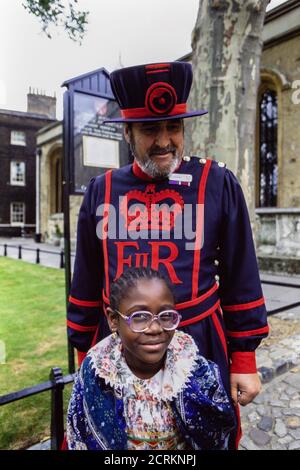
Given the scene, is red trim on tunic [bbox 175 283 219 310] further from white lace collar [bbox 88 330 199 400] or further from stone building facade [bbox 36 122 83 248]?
stone building facade [bbox 36 122 83 248]

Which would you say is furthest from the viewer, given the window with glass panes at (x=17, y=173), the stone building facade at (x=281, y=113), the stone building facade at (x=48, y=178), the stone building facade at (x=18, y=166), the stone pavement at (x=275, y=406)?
the window with glass panes at (x=17, y=173)

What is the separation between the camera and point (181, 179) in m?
1.52

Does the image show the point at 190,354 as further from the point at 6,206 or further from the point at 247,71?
the point at 6,206

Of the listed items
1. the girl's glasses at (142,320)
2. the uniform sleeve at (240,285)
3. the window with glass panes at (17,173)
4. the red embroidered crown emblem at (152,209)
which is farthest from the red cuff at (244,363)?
the window with glass panes at (17,173)

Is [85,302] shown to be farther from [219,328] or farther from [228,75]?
[228,75]

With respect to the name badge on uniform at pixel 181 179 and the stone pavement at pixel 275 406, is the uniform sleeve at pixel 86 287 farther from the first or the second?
the stone pavement at pixel 275 406

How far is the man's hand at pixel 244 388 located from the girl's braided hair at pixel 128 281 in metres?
0.57

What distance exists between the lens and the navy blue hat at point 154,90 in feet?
4.54

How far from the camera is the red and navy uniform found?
1.45 meters

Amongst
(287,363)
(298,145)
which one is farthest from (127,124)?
(298,145)

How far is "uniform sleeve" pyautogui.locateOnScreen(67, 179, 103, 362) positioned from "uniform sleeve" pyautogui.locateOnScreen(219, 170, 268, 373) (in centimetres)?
60

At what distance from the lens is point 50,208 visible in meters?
22.0

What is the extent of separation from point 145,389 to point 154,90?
3.76 ft

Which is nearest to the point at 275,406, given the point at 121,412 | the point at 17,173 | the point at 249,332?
the point at 249,332
